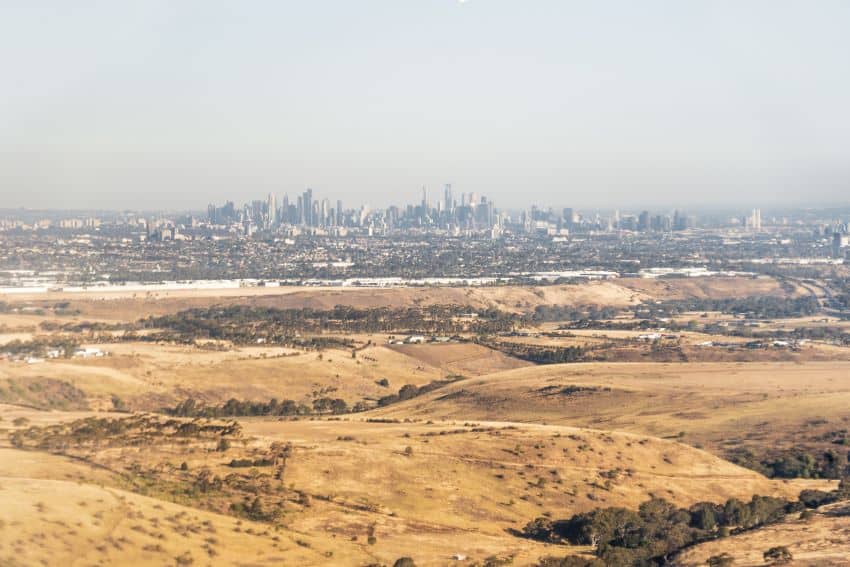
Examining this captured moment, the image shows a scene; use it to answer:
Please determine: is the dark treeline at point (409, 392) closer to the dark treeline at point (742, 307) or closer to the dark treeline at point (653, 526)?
the dark treeline at point (653, 526)

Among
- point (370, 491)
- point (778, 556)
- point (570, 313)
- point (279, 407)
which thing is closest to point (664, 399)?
point (279, 407)

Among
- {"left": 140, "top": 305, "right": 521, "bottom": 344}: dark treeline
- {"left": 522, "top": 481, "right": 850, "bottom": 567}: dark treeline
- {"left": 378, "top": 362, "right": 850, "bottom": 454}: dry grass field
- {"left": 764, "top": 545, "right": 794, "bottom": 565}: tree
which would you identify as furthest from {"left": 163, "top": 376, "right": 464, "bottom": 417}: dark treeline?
{"left": 764, "top": 545, "right": 794, "bottom": 565}: tree

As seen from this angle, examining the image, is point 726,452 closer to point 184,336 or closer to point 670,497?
point 670,497

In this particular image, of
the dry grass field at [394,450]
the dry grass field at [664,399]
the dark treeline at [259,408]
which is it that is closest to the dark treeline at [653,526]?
the dry grass field at [394,450]

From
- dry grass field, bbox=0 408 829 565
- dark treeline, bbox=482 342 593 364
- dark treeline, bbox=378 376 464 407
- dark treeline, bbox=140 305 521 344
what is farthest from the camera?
dark treeline, bbox=140 305 521 344

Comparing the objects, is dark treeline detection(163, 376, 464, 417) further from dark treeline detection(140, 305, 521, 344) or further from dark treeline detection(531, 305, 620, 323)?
dark treeline detection(531, 305, 620, 323)

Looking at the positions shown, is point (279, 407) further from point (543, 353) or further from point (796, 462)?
point (796, 462)

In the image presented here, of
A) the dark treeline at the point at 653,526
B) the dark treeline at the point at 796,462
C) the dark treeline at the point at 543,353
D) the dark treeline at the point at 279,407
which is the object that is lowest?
the dark treeline at the point at 279,407
